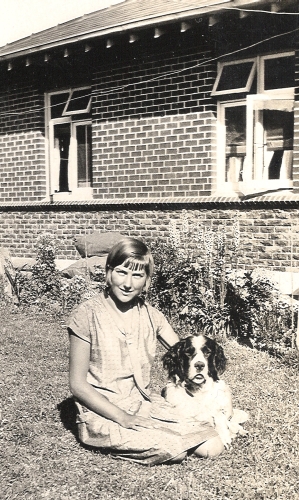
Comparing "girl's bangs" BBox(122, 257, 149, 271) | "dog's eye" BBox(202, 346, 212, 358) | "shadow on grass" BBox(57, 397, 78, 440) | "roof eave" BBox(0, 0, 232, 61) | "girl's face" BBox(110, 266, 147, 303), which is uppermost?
"roof eave" BBox(0, 0, 232, 61)

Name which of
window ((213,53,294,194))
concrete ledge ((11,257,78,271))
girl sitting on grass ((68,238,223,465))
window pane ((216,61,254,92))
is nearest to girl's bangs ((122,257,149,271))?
girl sitting on grass ((68,238,223,465))

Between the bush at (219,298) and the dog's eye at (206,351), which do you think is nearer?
the dog's eye at (206,351)

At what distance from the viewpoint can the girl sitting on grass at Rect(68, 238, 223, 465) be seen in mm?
3270

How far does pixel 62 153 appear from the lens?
10594 millimetres

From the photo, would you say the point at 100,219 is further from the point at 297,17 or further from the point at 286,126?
the point at 297,17

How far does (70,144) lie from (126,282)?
741 cm

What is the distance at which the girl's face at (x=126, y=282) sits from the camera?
3.41 metres

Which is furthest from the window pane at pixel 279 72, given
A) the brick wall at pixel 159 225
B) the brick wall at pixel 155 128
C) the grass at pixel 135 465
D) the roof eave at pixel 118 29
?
the grass at pixel 135 465

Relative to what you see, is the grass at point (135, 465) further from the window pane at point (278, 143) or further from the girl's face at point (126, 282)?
the window pane at point (278, 143)

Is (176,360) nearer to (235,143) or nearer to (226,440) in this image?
(226,440)

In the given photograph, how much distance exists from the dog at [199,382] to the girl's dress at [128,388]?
70 millimetres

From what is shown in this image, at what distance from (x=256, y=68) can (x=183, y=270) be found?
132 inches

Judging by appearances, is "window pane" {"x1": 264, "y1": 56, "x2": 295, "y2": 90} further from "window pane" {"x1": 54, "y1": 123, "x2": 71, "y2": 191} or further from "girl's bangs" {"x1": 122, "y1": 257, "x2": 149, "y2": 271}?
"girl's bangs" {"x1": 122, "y1": 257, "x2": 149, "y2": 271}

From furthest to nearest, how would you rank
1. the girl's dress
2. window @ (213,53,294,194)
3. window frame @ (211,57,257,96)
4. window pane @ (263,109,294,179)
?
window frame @ (211,57,257,96)
window pane @ (263,109,294,179)
window @ (213,53,294,194)
the girl's dress
